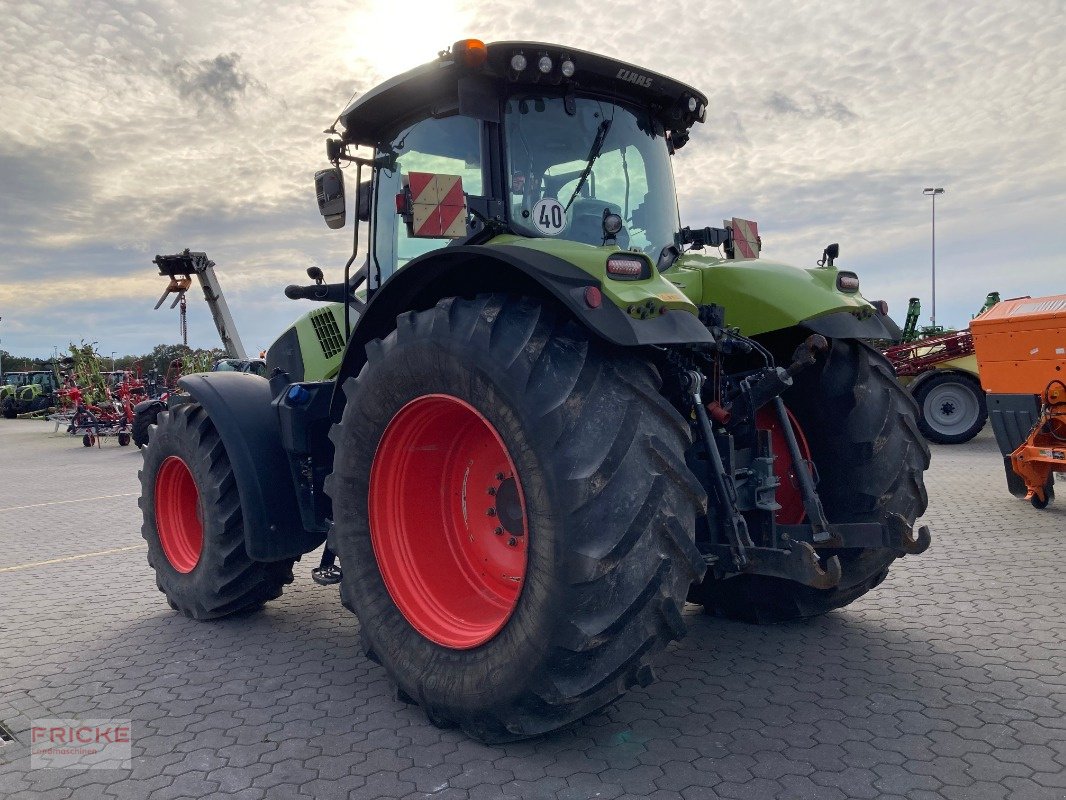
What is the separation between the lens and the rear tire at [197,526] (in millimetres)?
4418

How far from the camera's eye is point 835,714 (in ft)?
10.2

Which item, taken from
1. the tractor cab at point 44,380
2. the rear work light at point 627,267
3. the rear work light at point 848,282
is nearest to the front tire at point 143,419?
the rear work light at point 848,282

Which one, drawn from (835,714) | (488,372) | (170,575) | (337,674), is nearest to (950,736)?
(835,714)

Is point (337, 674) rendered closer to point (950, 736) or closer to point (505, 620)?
point (505, 620)

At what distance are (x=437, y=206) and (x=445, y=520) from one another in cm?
133

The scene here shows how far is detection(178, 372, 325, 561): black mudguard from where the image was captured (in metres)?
4.18

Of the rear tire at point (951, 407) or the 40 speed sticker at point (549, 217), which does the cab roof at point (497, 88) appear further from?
the rear tire at point (951, 407)

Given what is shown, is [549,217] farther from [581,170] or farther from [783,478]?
[783,478]

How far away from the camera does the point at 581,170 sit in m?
3.61

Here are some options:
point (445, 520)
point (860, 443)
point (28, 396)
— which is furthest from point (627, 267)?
point (28, 396)

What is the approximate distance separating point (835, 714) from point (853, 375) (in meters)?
1.48

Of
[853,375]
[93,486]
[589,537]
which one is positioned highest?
[853,375]

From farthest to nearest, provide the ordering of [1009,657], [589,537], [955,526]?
1. [955,526]
2. [1009,657]
3. [589,537]

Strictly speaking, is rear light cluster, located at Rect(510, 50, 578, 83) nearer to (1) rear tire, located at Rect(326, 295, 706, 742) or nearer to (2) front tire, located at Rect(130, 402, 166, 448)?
(1) rear tire, located at Rect(326, 295, 706, 742)
